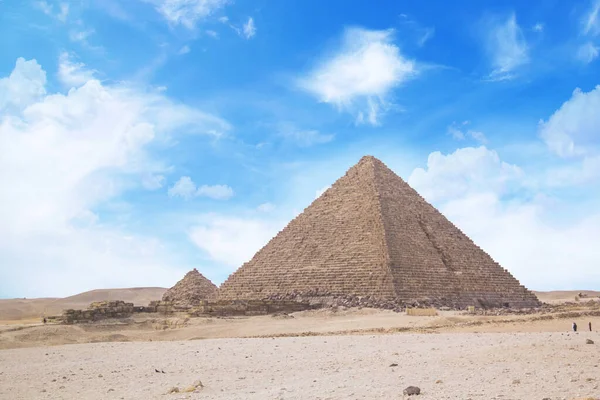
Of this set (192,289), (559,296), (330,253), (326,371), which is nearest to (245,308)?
(330,253)

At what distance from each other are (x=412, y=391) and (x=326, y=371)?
8.36 feet

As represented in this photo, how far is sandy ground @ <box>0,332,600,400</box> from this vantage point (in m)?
7.16

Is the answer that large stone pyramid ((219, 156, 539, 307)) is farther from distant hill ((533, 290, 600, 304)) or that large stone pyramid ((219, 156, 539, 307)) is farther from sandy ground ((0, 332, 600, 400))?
distant hill ((533, 290, 600, 304))

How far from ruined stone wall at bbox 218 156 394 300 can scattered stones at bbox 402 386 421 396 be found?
80.8ft

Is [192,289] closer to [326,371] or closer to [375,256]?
[375,256]

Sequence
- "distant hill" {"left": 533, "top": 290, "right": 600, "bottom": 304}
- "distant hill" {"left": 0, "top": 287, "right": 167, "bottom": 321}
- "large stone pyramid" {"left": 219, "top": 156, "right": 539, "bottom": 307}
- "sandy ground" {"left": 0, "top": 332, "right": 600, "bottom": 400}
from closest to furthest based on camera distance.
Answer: "sandy ground" {"left": 0, "top": 332, "right": 600, "bottom": 400}
"large stone pyramid" {"left": 219, "top": 156, "right": 539, "bottom": 307}
"distant hill" {"left": 0, "top": 287, "right": 167, "bottom": 321}
"distant hill" {"left": 533, "top": 290, "right": 600, "bottom": 304}

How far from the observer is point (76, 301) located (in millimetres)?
79812

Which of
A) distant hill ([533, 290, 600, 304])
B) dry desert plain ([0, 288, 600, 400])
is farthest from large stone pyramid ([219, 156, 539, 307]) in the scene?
distant hill ([533, 290, 600, 304])

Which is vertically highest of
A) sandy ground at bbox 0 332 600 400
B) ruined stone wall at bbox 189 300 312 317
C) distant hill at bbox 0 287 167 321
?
distant hill at bbox 0 287 167 321

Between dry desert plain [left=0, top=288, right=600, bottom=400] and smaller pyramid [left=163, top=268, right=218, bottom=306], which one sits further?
smaller pyramid [left=163, top=268, right=218, bottom=306]

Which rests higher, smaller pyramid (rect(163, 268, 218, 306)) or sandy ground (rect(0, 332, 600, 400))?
smaller pyramid (rect(163, 268, 218, 306))

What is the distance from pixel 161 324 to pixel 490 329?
39.5 feet

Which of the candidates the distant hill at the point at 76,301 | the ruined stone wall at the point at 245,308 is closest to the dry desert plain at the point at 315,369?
the ruined stone wall at the point at 245,308

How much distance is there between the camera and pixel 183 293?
45562 mm
